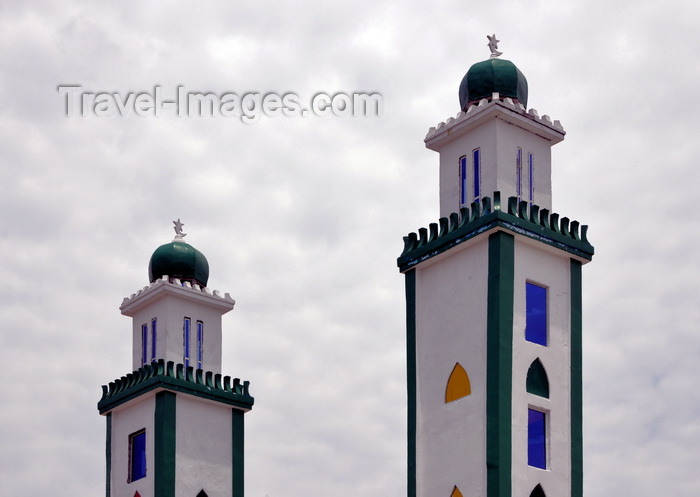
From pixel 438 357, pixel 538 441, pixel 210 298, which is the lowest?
pixel 538 441

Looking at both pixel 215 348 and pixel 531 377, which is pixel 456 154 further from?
pixel 215 348

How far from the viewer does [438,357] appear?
3509 cm

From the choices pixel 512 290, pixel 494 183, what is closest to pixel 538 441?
pixel 512 290

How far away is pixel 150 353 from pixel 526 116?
14.9 metres

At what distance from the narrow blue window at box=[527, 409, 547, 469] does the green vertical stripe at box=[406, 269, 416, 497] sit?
2886mm

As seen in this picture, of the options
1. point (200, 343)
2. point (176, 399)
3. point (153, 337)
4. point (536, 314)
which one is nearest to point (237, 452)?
point (176, 399)

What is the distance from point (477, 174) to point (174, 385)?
483 inches

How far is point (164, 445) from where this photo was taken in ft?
139

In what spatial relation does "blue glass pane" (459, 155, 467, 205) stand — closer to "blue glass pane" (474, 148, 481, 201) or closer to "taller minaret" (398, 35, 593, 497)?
"taller minaret" (398, 35, 593, 497)

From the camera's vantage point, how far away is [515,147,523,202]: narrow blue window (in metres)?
35.9

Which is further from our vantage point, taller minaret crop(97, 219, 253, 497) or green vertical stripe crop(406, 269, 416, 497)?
taller minaret crop(97, 219, 253, 497)

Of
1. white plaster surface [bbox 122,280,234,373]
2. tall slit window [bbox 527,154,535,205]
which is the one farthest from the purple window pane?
white plaster surface [bbox 122,280,234,373]

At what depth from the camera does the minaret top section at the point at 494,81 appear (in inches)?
1446

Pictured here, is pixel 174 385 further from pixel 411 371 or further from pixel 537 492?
pixel 537 492
